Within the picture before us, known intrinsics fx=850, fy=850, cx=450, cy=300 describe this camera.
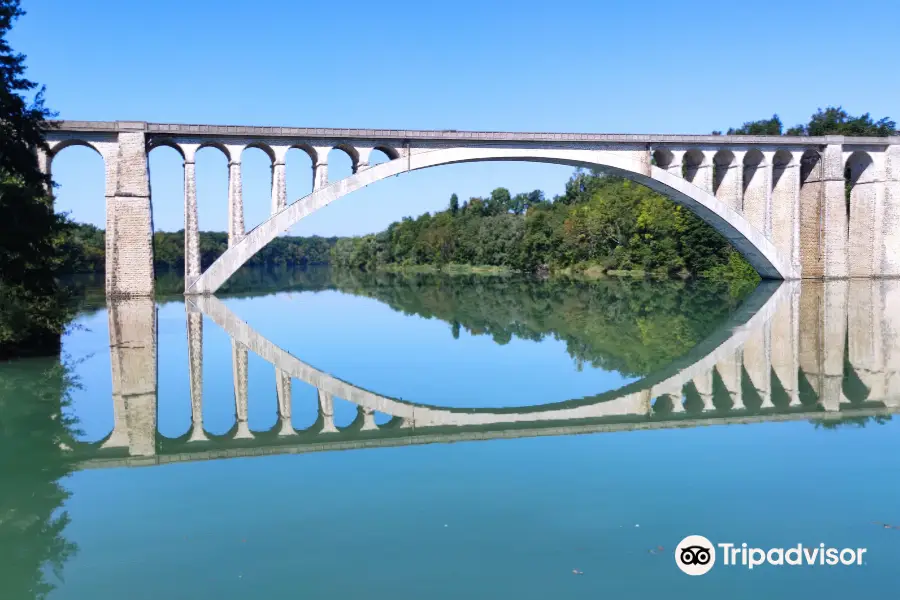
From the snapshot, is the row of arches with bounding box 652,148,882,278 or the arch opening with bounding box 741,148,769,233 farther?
the arch opening with bounding box 741,148,769,233

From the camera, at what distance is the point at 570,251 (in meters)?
55.6

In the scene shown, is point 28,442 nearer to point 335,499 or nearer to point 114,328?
point 335,499

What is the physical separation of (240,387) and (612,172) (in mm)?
24960

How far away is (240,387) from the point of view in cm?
1216

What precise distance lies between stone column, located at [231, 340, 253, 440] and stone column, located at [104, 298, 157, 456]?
0.93 meters

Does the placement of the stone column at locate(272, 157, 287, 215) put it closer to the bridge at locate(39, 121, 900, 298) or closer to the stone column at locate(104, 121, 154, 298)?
the bridge at locate(39, 121, 900, 298)

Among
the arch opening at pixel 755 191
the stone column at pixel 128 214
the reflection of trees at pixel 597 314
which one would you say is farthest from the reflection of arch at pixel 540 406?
the arch opening at pixel 755 191

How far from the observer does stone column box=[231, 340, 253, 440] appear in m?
9.41

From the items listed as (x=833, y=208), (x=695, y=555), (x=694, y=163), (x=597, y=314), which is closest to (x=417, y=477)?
(x=695, y=555)

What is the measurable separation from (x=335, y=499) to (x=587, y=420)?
3987 millimetres

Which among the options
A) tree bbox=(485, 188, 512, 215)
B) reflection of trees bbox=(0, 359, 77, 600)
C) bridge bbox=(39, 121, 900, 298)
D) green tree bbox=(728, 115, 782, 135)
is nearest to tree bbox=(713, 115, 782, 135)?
green tree bbox=(728, 115, 782, 135)

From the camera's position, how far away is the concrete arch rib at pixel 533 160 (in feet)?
99.5

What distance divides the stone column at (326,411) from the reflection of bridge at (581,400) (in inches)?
1.0

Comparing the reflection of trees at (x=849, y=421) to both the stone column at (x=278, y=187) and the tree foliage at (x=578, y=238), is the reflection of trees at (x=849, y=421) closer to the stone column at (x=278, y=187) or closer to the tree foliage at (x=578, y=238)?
the stone column at (x=278, y=187)
